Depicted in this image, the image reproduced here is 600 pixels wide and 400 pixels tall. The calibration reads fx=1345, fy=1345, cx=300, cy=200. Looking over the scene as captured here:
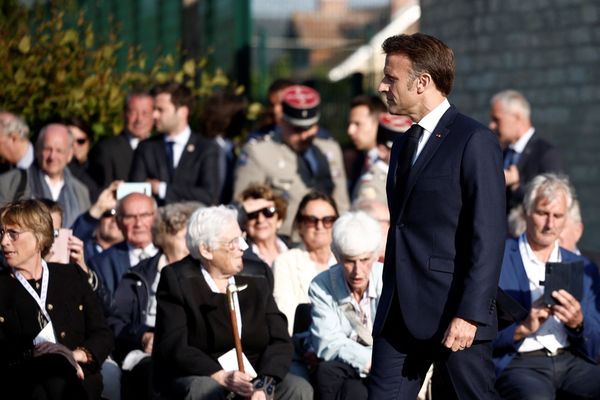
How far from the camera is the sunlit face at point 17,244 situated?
6758mm

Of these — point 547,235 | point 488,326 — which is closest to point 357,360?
point 547,235

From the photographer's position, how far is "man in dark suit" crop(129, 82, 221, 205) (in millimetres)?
9672

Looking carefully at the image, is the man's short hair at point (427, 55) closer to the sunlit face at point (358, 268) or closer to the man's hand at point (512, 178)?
the sunlit face at point (358, 268)

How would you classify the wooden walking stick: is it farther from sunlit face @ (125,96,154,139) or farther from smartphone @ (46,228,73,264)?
sunlit face @ (125,96,154,139)

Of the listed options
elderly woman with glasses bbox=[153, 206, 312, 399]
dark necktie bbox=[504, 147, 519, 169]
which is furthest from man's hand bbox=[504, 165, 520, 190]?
elderly woman with glasses bbox=[153, 206, 312, 399]

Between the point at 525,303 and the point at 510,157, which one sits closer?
the point at 525,303

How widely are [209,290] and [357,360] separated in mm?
875

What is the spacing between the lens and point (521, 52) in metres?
14.9

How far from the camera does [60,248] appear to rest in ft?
25.0

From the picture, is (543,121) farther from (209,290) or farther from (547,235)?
(209,290)

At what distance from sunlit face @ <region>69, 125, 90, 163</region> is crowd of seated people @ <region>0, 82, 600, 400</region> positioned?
1.34 m

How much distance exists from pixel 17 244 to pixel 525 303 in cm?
273

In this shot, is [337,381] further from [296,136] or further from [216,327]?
[296,136]

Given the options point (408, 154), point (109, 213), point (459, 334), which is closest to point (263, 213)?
point (109, 213)
